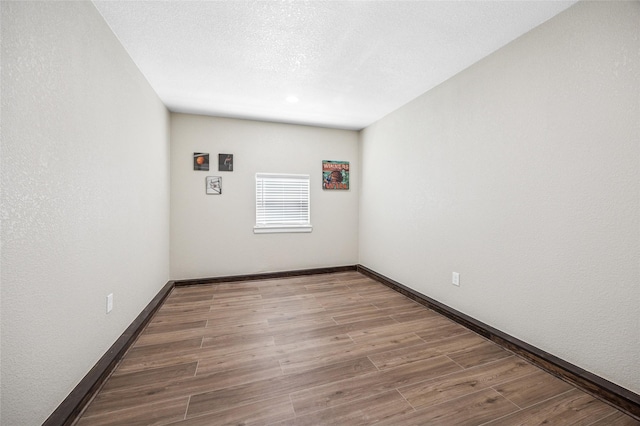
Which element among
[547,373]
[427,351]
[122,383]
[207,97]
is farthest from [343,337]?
[207,97]

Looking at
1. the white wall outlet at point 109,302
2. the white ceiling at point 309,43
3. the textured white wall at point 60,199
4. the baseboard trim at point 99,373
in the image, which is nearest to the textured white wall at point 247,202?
the white ceiling at point 309,43

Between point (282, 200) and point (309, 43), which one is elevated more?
point (309, 43)

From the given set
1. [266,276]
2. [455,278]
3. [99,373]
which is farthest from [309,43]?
[266,276]

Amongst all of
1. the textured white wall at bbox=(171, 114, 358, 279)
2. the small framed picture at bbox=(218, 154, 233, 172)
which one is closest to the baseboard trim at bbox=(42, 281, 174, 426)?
the textured white wall at bbox=(171, 114, 358, 279)

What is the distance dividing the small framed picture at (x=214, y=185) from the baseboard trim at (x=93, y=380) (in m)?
1.86

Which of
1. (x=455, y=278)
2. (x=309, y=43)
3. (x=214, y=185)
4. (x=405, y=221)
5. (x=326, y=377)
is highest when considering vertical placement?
(x=309, y=43)

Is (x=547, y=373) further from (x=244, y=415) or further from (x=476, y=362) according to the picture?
(x=244, y=415)

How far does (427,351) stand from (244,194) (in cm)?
310

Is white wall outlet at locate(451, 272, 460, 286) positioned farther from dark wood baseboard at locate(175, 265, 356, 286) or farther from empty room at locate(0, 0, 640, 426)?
dark wood baseboard at locate(175, 265, 356, 286)

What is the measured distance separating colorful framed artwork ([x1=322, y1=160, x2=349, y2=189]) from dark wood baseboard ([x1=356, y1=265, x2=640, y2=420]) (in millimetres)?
2408

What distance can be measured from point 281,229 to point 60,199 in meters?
2.90

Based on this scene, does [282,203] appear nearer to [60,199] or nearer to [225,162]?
[225,162]

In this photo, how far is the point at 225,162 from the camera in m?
3.86

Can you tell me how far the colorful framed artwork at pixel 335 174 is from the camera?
4.39 m
